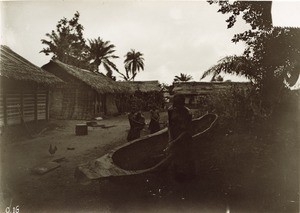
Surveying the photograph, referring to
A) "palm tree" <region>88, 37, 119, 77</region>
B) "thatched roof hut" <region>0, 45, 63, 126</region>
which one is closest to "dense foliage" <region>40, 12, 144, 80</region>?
"palm tree" <region>88, 37, 119, 77</region>

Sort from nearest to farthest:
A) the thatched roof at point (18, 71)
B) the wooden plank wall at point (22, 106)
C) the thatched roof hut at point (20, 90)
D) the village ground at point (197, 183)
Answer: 1. the village ground at point (197, 183)
2. the thatched roof at point (18, 71)
3. the thatched roof hut at point (20, 90)
4. the wooden plank wall at point (22, 106)

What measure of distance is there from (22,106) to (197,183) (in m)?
8.69

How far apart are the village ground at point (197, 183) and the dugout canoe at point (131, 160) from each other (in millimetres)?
199

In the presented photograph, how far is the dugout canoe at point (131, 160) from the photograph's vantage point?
3.97 m

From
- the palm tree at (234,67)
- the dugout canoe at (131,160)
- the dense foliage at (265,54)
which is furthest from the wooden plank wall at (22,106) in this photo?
the dense foliage at (265,54)

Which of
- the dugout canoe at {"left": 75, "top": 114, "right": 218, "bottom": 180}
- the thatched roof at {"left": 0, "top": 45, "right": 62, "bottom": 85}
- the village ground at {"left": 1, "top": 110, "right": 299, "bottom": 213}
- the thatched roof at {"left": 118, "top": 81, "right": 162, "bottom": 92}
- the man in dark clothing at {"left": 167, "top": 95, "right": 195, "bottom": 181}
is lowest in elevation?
the village ground at {"left": 1, "top": 110, "right": 299, "bottom": 213}

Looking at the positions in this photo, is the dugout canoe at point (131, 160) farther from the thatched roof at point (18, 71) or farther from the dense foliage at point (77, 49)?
the dense foliage at point (77, 49)

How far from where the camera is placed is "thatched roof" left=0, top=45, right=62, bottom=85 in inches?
354

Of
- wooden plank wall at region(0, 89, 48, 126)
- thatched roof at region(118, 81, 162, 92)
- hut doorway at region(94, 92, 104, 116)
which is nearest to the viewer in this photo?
wooden plank wall at region(0, 89, 48, 126)

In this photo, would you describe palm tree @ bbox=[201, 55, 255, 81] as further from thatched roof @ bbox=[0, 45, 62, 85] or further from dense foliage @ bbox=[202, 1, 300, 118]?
thatched roof @ bbox=[0, 45, 62, 85]

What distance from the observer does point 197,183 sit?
206 inches

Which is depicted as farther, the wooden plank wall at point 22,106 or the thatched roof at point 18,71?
the wooden plank wall at point 22,106

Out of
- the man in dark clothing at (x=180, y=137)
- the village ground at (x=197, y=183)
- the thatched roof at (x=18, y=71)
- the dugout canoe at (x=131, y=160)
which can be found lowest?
the village ground at (x=197, y=183)

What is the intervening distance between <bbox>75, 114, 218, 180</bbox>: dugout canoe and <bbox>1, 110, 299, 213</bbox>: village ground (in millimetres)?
199
